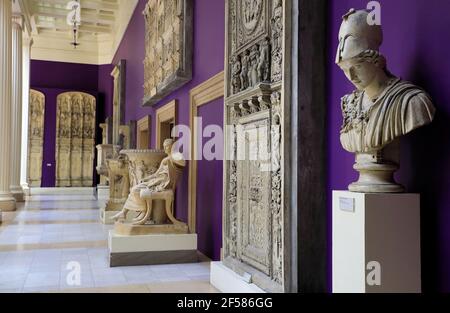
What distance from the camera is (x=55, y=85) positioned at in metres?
21.5

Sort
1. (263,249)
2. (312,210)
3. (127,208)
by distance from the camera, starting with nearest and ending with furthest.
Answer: (312,210), (263,249), (127,208)

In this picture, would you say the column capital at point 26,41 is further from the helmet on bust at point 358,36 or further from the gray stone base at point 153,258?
the helmet on bust at point 358,36

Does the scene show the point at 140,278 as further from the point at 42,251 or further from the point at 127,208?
the point at 42,251

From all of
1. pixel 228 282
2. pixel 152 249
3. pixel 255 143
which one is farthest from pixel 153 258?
pixel 255 143

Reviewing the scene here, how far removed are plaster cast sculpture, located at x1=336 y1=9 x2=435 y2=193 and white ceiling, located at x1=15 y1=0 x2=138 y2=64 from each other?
46.5 ft

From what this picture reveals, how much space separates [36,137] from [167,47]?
14803 mm

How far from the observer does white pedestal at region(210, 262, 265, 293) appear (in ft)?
13.0

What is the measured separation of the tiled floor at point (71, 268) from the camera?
4.63 meters

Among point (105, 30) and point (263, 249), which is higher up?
point (105, 30)

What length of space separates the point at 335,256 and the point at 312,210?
74 centimetres

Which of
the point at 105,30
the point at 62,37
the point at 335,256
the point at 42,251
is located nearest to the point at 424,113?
the point at 335,256

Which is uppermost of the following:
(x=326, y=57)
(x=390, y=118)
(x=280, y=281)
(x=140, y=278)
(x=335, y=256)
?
(x=326, y=57)

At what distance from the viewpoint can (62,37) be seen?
857 inches

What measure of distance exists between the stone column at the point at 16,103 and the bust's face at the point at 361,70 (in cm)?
1349
